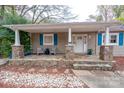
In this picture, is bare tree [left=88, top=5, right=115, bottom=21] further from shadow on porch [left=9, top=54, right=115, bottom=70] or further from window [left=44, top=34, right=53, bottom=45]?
shadow on porch [left=9, top=54, right=115, bottom=70]

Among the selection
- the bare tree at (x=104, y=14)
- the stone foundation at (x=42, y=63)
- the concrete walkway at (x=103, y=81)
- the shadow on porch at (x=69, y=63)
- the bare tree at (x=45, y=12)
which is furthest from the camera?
the bare tree at (x=104, y=14)

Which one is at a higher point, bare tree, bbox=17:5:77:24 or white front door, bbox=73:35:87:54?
bare tree, bbox=17:5:77:24

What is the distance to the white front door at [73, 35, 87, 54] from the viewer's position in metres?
12.0

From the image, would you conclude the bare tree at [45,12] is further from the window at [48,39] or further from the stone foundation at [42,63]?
the stone foundation at [42,63]

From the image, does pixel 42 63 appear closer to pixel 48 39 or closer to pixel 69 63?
pixel 69 63

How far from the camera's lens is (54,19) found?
18844 mm

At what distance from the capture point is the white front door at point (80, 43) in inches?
471

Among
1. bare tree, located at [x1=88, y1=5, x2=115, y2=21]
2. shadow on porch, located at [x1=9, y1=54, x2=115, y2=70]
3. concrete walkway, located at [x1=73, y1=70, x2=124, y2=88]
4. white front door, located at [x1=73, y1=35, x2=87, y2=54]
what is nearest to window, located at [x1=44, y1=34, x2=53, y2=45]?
white front door, located at [x1=73, y1=35, x2=87, y2=54]

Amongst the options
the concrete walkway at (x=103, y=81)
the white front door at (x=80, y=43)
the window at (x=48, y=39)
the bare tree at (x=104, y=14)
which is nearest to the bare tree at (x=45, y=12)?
the window at (x=48, y=39)

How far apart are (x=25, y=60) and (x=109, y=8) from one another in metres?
22.9

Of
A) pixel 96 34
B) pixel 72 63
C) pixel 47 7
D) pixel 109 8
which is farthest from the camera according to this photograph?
pixel 109 8

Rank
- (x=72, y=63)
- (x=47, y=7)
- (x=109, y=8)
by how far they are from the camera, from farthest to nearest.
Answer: (x=109, y=8)
(x=47, y=7)
(x=72, y=63)
